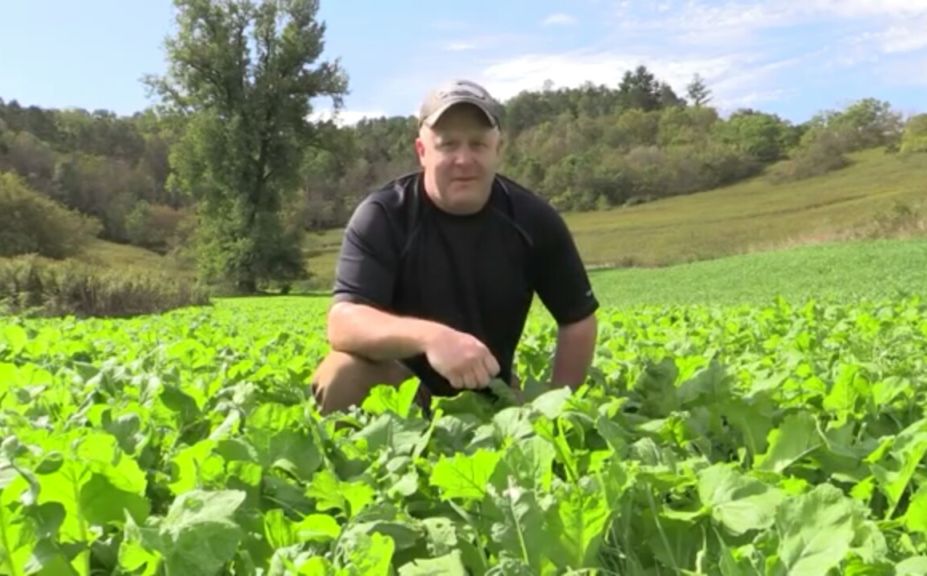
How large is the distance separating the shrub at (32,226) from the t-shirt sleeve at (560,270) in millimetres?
50344

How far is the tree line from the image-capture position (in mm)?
49344

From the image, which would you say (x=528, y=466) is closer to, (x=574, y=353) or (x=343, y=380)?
(x=343, y=380)

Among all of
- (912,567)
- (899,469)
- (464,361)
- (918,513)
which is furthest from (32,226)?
(912,567)

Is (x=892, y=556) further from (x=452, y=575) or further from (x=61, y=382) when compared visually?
(x=61, y=382)

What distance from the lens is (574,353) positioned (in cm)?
333

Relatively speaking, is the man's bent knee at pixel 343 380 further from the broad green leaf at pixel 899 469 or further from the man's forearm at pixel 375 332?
the broad green leaf at pixel 899 469

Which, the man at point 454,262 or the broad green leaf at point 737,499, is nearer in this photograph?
the broad green leaf at point 737,499

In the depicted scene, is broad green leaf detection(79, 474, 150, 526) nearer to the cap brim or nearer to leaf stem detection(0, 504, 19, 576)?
leaf stem detection(0, 504, 19, 576)

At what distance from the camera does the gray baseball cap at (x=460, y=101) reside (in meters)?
3.20

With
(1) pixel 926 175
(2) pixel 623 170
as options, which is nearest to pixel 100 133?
(2) pixel 623 170

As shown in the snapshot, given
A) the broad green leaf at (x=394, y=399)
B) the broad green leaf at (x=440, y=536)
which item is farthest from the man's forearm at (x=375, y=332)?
the broad green leaf at (x=440, y=536)

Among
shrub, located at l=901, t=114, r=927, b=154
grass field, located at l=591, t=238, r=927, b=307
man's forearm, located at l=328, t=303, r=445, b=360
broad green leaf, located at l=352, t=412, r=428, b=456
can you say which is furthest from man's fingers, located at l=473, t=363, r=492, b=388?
shrub, located at l=901, t=114, r=927, b=154

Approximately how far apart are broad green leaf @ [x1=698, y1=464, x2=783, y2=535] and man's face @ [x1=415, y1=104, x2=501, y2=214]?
1960mm

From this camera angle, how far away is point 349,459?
1.84m
